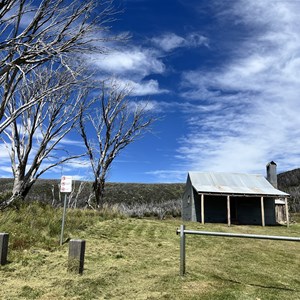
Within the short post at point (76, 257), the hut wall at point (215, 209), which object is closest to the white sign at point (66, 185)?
the short post at point (76, 257)

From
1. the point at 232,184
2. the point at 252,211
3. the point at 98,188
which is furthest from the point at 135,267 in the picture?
the point at 252,211

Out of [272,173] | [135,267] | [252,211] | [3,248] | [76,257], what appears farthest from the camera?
[272,173]

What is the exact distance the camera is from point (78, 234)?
11133 millimetres

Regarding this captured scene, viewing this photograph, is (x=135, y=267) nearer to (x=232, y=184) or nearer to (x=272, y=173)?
(x=232, y=184)

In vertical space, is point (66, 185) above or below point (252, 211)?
above

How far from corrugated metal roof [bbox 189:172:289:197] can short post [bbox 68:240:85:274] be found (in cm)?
1816

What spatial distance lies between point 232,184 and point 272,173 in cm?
508

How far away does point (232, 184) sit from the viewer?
88.0 ft

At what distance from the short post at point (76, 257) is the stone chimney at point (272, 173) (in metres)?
25.6

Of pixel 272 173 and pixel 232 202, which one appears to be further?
pixel 272 173

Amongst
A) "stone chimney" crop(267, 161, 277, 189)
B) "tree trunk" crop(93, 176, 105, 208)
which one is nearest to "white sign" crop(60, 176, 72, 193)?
"tree trunk" crop(93, 176, 105, 208)

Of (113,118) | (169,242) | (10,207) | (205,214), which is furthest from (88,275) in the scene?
(205,214)

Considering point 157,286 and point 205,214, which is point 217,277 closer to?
point 157,286

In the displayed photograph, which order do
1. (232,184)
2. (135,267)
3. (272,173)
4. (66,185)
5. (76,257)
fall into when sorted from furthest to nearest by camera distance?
(272,173)
(232,184)
(66,185)
(135,267)
(76,257)
